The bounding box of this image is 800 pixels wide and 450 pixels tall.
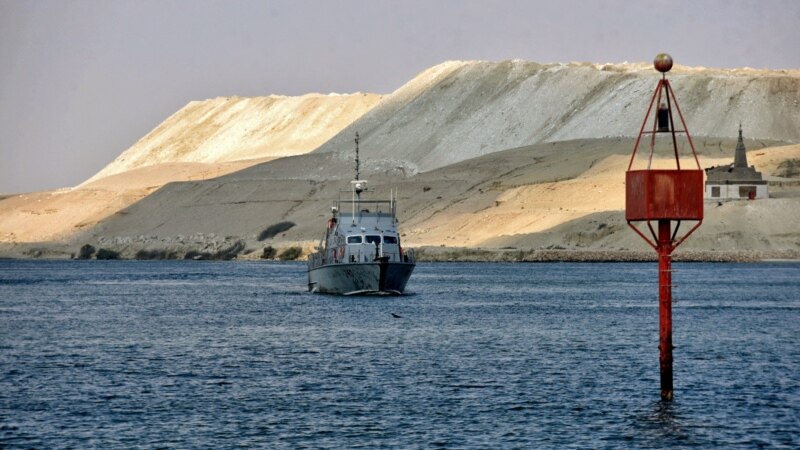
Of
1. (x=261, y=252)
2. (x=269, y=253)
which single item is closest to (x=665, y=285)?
(x=269, y=253)

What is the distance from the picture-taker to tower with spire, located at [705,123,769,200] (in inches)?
5276

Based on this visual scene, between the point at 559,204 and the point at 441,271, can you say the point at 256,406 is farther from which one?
the point at 559,204

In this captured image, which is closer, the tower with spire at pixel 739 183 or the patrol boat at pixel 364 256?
the patrol boat at pixel 364 256

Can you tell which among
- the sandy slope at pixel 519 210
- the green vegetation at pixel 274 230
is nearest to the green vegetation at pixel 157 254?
the sandy slope at pixel 519 210

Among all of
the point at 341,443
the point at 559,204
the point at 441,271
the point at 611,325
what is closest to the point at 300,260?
the point at 559,204

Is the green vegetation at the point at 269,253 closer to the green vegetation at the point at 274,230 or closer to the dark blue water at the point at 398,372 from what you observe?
the green vegetation at the point at 274,230

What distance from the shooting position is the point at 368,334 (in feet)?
184

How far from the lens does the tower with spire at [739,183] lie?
134 meters

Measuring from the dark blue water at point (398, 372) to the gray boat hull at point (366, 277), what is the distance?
139cm

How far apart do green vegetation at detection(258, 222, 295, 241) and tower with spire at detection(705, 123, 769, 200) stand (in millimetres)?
60341

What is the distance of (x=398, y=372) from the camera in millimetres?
44031

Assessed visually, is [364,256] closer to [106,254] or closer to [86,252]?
[106,254]

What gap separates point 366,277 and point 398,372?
105 ft

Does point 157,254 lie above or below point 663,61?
below
